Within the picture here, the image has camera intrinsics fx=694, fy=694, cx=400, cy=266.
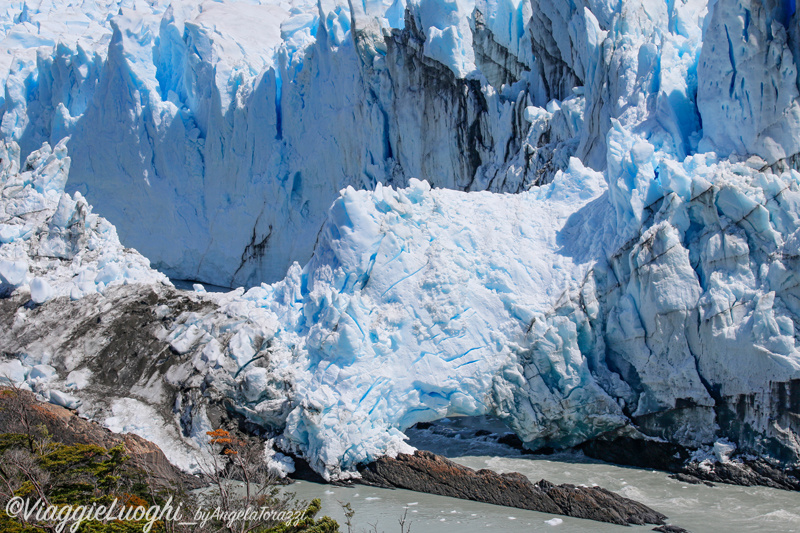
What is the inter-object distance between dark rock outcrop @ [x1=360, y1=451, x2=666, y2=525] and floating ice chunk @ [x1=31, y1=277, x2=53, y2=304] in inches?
227

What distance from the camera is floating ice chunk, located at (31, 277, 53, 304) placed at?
10.3m

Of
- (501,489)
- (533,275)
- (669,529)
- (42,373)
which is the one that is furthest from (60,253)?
(669,529)

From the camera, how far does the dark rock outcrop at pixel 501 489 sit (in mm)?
6477

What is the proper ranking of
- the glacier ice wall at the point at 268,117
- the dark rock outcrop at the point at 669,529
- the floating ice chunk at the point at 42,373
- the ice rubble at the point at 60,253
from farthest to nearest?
the glacier ice wall at the point at 268,117
the ice rubble at the point at 60,253
the floating ice chunk at the point at 42,373
the dark rock outcrop at the point at 669,529

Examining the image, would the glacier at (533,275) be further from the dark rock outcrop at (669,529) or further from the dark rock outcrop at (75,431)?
the dark rock outcrop at (669,529)

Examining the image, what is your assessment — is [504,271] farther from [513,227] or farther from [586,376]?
[586,376]

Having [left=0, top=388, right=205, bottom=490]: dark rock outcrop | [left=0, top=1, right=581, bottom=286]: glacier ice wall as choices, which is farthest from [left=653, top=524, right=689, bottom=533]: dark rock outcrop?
[left=0, top=1, right=581, bottom=286]: glacier ice wall

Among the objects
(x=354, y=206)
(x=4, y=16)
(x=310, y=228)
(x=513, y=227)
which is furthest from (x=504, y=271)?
(x=4, y=16)

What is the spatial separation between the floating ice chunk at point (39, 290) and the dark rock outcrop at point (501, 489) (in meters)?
5.76

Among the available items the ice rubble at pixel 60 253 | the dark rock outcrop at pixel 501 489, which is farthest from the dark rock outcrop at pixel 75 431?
the ice rubble at pixel 60 253

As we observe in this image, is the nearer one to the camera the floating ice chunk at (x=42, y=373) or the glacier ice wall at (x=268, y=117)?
the floating ice chunk at (x=42, y=373)

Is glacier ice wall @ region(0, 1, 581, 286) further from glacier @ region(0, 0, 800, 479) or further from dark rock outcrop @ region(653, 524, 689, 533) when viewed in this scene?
dark rock outcrop @ region(653, 524, 689, 533)

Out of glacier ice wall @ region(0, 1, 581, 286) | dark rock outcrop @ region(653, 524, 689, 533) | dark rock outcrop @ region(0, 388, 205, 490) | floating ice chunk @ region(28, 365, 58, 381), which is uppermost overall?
glacier ice wall @ region(0, 1, 581, 286)

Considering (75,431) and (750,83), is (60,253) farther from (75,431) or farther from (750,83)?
(750,83)
